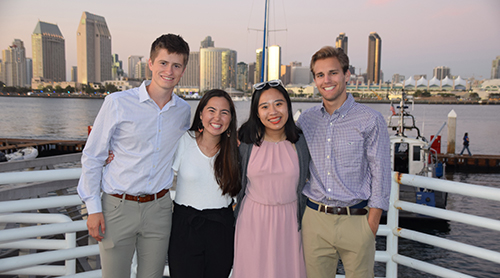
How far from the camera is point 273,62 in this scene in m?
22.2

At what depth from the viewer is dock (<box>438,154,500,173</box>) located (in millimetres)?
25156

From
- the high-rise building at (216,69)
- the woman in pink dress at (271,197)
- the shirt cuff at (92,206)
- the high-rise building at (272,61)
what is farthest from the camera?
the high-rise building at (216,69)

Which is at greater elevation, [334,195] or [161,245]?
[334,195]

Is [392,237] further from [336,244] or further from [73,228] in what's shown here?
[73,228]

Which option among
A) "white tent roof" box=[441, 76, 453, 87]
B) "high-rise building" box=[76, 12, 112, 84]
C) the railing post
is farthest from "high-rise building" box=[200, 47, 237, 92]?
the railing post

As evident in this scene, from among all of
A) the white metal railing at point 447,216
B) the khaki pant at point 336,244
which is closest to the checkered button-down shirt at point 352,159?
the khaki pant at point 336,244

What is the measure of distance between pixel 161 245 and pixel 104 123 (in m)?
0.91

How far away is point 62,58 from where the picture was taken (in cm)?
18900

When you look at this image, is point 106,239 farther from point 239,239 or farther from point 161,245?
point 239,239

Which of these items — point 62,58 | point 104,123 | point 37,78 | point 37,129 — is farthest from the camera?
point 62,58

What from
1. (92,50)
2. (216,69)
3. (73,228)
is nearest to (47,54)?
(92,50)

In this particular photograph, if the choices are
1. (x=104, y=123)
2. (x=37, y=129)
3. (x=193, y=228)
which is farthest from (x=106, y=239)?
(x=37, y=129)

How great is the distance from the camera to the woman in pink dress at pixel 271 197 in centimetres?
254

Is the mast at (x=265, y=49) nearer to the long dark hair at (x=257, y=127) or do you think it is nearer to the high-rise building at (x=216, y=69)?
the long dark hair at (x=257, y=127)
